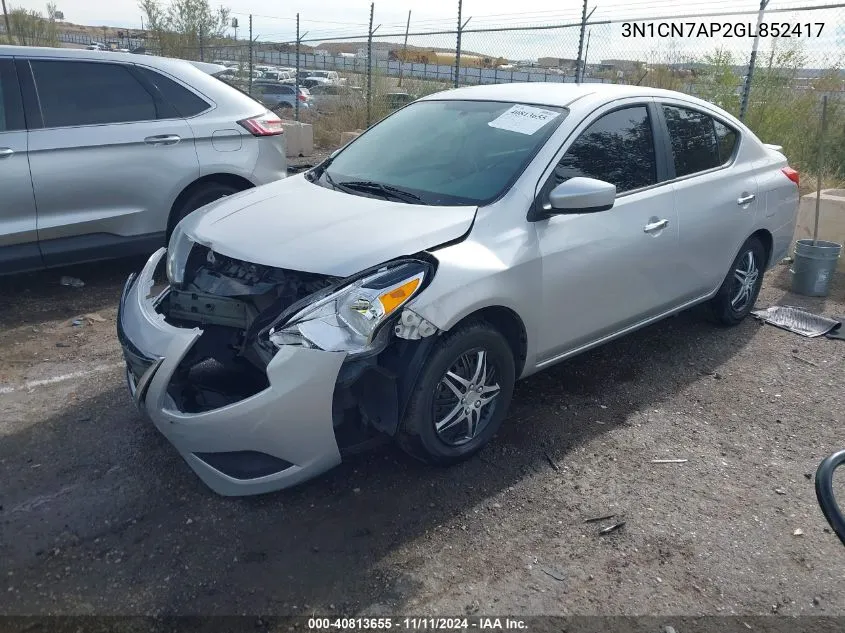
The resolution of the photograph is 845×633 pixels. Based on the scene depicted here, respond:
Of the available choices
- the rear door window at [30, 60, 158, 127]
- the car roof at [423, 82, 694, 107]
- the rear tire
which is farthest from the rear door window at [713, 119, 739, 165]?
the rear door window at [30, 60, 158, 127]

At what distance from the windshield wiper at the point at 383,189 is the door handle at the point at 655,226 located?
4.52ft

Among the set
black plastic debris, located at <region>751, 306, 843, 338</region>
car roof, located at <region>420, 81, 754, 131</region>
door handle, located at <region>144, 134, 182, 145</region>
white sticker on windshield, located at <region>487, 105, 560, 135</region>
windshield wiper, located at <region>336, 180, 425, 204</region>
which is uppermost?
car roof, located at <region>420, 81, 754, 131</region>

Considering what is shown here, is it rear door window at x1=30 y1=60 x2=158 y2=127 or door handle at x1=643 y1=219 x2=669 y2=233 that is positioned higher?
rear door window at x1=30 y1=60 x2=158 y2=127

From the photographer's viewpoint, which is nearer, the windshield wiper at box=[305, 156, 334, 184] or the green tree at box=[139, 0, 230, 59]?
the windshield wiper at box=[305, 156, 334, 184]

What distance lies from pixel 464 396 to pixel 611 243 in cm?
125

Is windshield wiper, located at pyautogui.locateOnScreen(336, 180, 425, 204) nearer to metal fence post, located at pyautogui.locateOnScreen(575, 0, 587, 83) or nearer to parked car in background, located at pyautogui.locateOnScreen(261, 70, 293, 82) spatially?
metal fence post, located at pyautogui.locateOnScreen(575, 0, 587, 83)

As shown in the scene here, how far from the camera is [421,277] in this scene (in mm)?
3092

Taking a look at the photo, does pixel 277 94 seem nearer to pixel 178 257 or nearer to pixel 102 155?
pixel 102 155

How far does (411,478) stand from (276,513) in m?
0.65

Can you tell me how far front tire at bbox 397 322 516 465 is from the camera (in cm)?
316

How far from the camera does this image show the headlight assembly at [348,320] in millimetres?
2912

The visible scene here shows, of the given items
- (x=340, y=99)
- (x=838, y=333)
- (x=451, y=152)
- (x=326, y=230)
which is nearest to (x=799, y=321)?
(x=838, y=333)

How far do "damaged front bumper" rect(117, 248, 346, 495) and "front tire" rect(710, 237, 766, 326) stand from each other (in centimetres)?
345

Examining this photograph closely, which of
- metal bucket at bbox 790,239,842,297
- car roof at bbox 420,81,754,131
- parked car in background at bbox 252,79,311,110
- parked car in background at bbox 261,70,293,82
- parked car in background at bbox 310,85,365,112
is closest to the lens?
car roof at bbox 420,81,754,131
